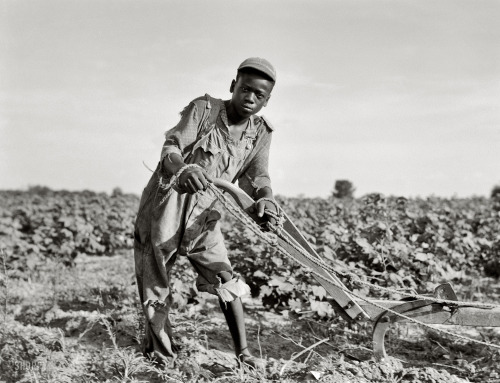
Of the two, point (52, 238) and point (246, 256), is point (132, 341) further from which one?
point (52, 238)

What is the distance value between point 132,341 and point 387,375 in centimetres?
175

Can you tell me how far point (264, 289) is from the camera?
4742 millimetres

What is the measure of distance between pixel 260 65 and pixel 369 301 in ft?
4.49

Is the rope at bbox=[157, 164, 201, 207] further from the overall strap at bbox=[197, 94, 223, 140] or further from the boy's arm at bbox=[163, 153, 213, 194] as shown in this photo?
the overall strap at bbox=[197, 94, 223, 140]

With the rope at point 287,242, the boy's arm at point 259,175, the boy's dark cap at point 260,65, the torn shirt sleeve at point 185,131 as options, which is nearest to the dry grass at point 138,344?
the rope at point 287,242

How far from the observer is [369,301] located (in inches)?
125

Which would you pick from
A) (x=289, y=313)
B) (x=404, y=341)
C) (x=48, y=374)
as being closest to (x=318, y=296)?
(x=289, y=313)

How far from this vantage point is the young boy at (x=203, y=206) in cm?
318

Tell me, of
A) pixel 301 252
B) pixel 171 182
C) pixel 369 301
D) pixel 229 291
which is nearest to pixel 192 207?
pixel 171 182

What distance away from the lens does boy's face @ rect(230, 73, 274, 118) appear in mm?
3127

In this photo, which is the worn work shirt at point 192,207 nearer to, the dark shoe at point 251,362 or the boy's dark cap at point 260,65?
the boy's dark cap at point 260,65

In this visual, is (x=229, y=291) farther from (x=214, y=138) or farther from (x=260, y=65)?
(x=260, y=65)

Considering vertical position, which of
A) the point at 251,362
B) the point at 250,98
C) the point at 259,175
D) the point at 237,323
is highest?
the point at 250,98

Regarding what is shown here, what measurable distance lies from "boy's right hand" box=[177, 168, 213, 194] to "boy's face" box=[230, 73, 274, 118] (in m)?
0.48
